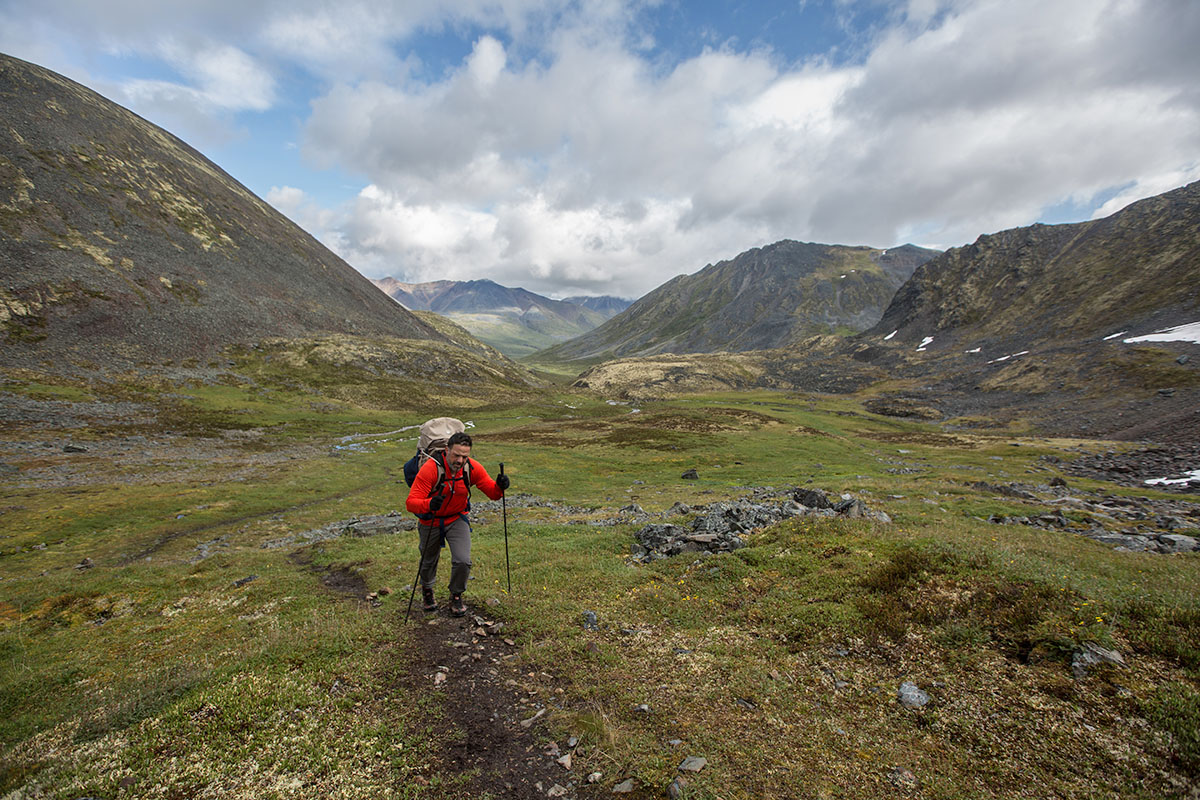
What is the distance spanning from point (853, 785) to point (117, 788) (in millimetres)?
10482

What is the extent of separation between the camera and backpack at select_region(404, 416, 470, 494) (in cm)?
1166

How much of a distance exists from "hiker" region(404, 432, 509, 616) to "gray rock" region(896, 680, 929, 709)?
905cm

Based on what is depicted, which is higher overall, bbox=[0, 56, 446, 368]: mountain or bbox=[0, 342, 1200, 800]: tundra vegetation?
bbox=[0, 56, 446, 368]: mountain

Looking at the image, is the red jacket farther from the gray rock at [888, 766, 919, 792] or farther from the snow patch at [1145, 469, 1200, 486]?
the snow patch at [1145, 469, 1200, 486]

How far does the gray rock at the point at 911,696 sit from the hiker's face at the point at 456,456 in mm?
10255

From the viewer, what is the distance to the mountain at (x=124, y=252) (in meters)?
92.4

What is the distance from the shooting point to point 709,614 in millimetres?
12531

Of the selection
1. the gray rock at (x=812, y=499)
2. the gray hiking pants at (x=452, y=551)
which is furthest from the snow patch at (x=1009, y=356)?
the gray hiking pants at (x=452, y=551)

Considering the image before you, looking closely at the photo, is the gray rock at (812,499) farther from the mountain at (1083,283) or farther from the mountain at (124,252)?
the mountain at (1083,283)

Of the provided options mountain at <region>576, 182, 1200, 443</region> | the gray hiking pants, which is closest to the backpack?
the gray hiking pants

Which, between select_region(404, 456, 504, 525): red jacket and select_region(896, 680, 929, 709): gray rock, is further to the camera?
select_region(404, 456, 504, 525): red jacket

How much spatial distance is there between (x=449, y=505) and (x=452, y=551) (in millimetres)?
1370

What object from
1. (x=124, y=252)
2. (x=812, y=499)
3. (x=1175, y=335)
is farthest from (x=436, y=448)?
(x=124, y=252)

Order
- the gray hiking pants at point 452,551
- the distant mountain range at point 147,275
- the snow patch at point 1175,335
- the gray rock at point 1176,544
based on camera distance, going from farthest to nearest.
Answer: the snow patch at point 1175,335, the distant mountain range at point 147,275, the gray rock at point 1176,544, the gray hiking pants at point 452,551
